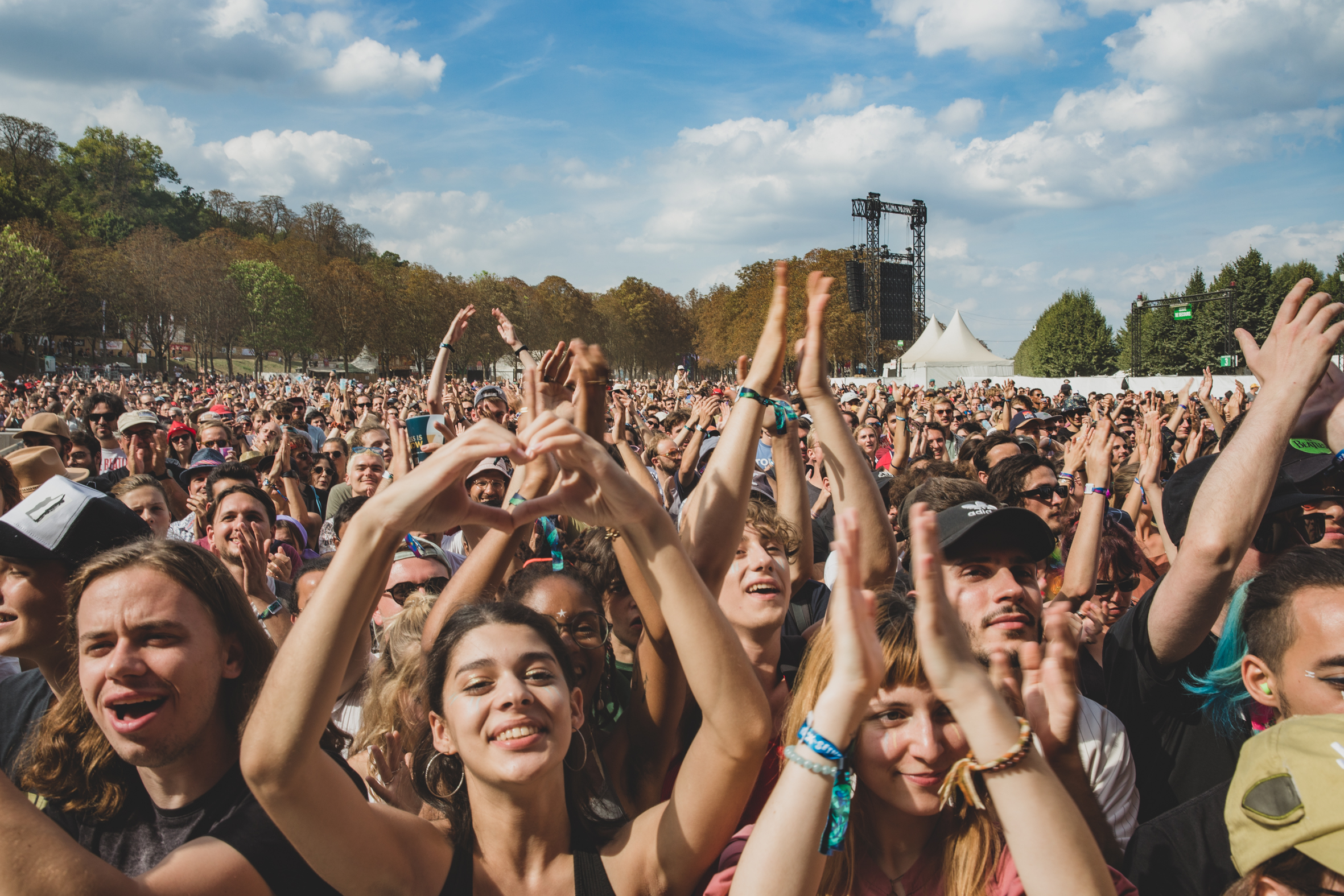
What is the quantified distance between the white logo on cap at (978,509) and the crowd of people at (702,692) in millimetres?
15

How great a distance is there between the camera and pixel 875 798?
1.99m

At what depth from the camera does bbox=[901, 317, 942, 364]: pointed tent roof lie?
5475cm

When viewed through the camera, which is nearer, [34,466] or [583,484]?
[583,484]

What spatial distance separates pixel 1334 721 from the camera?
4.98ft

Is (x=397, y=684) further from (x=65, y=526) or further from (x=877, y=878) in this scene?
(x=877, y=878)

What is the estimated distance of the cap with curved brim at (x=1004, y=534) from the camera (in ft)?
8.88

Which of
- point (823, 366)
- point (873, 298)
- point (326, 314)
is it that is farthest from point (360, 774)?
point (326, 314)

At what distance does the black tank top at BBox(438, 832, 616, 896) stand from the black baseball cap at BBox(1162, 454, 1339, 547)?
83.8 inches

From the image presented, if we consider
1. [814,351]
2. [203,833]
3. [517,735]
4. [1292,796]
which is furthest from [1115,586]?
[203,833]

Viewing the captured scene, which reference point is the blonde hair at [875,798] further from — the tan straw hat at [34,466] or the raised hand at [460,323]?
the tan straw hat at [34,466]

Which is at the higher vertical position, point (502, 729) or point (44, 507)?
point (44, 507)

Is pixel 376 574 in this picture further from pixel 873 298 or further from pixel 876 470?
pixel 873 298

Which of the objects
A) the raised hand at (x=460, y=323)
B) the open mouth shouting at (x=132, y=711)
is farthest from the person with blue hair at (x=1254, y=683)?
the raised hand at (x=460, y=323)

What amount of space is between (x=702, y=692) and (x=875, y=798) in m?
0.53
